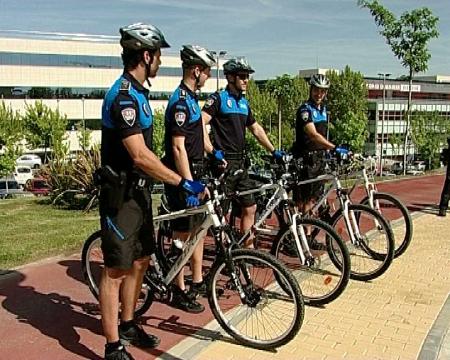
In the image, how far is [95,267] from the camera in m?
4.66

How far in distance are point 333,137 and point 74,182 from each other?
48927 millimetres

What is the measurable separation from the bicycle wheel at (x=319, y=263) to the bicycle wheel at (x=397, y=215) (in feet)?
3.61

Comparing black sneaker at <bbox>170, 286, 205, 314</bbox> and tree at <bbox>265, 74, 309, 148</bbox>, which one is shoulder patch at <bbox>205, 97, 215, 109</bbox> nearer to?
black sneaker at <bbox>170, 286, 205, 314</bbox>

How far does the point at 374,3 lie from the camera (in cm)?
1931

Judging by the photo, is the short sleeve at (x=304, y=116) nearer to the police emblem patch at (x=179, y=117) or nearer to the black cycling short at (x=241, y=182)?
the black cycling short at (x=241, y=182)

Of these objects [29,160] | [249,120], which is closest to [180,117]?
[249,120]

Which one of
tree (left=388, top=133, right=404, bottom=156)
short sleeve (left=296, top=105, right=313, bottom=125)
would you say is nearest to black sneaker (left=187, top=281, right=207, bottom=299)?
short sleeve (left=296, top=105, right=313, bottom=125)

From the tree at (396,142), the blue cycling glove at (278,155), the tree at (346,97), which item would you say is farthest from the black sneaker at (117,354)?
the tree at (396,142)

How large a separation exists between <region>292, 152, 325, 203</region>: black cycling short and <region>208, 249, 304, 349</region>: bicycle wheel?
209cm

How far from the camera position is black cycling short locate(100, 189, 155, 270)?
3.54 meters

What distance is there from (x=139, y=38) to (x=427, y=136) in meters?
53.3

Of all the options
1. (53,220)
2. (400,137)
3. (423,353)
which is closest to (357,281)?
(423,353)

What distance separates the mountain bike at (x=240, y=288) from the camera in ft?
12.9

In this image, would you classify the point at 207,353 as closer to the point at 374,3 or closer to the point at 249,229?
the point at 249,229
